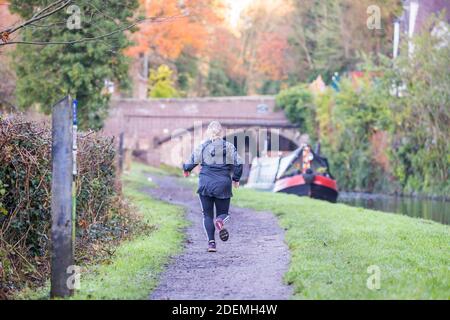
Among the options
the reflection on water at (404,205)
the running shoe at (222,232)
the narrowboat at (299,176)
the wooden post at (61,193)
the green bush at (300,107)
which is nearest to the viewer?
the wooden post at (61,193)

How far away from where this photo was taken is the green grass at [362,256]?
9125mm

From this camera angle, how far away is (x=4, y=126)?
11117mm

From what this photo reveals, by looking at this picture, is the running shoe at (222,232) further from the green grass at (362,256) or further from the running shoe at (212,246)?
the green grass at (362,256)

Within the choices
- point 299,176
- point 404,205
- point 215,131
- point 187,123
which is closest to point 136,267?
point 215,131

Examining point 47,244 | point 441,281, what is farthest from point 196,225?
point 441,281

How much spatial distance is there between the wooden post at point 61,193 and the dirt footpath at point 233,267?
962 mm

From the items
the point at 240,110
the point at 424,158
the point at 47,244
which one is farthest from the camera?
the point at 240,110

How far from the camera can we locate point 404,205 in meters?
32.5

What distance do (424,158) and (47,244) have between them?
26.4 m

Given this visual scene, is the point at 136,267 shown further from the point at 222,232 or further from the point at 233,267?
the point at 222,232

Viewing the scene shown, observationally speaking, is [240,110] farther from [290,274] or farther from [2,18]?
[290,274]

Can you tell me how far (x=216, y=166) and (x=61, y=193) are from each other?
4.21 meters

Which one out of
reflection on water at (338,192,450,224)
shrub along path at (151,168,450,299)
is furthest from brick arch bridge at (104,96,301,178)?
shrub along path at (151,168,450,299)

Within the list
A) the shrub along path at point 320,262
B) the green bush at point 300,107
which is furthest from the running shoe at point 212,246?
the green bush at point 300,107
